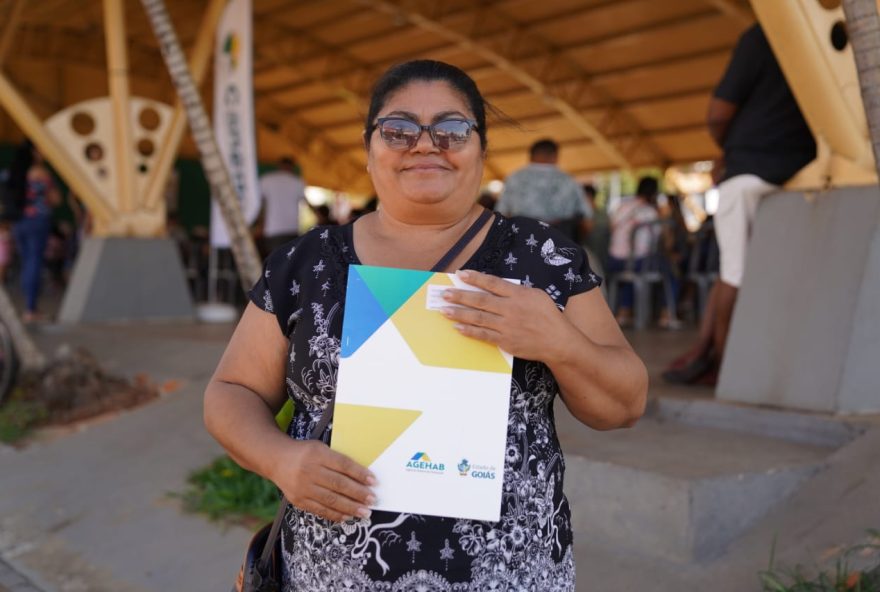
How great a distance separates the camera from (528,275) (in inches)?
69.3

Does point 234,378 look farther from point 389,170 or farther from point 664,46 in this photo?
point 664,46

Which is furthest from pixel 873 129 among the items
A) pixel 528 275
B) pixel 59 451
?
pixel 59 451

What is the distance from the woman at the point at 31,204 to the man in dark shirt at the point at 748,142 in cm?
751

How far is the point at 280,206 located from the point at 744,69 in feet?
23.8

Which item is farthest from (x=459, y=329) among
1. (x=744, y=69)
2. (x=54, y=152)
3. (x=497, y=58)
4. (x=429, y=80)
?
(x=497, y=58)

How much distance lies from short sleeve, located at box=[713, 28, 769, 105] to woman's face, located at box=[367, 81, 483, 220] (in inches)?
125

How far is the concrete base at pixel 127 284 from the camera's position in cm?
1029

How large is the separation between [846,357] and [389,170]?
2.83 meters

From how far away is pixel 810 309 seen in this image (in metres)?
4.13

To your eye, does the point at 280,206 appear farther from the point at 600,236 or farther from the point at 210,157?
the point at 210,157

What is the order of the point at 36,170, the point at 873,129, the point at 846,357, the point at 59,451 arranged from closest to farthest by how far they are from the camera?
the point at 873,129
the point at 846,357
the point at 59,451
the point at 36,170

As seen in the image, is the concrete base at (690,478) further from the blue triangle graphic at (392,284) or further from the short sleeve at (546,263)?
the blue triangle graphic at (392,284)

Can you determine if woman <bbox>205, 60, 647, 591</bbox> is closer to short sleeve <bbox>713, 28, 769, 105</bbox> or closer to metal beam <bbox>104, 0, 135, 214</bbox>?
short sleeve <bbox>713, 28, 769, 105</bbox>

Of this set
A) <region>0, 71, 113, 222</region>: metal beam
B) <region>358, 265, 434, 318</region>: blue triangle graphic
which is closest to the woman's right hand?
<region>358, 265, 434, 318</region>: blue triangle graphic
